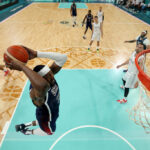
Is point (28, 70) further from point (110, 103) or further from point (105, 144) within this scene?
point (110, 103)

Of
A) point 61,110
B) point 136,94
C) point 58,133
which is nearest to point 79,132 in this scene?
point 58,133

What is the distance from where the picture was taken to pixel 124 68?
19.6 feet

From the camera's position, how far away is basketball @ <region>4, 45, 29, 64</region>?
1811mm

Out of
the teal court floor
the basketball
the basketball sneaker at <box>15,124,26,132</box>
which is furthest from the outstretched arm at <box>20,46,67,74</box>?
the teal court floor

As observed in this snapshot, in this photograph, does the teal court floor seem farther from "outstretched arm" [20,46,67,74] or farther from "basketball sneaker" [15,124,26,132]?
"outstretched arm" [20,46,67,74]

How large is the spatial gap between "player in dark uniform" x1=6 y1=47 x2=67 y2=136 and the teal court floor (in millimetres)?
698

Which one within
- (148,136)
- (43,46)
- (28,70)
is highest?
(28,70)

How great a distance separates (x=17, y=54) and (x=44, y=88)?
2.03 feet

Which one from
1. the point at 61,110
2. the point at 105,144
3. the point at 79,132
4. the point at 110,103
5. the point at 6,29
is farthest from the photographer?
the point at 6,29

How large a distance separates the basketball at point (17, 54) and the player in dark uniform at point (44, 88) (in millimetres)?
92

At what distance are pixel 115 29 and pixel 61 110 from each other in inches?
370

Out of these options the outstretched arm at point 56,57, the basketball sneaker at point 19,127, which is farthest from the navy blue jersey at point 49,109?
the basketball sneaker at point 19,127

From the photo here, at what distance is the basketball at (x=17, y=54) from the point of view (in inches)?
71.3

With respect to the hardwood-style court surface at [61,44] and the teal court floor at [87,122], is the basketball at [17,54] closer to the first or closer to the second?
the teal court floor at [87,122]
